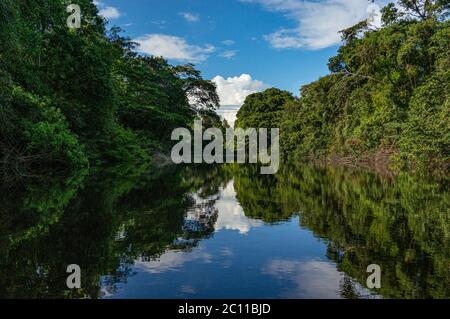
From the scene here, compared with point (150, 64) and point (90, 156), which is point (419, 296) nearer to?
point (90, 156)

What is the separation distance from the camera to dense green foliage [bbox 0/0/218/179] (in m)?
15.6

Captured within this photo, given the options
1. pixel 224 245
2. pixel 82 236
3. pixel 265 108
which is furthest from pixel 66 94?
pixel 265 108

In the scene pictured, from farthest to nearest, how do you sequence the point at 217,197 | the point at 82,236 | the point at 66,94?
the point at 66,94 → the point at 217,197 → the point at 82,236

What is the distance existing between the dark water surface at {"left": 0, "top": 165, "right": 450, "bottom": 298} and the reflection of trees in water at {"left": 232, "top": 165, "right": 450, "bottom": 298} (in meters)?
0.02

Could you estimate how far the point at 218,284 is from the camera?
4996mm

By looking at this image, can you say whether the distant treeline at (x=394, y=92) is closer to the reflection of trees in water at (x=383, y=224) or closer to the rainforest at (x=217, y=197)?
the rainforest at (x=217, y=197)

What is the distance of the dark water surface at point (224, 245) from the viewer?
4.84m

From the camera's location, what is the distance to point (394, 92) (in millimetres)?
30531

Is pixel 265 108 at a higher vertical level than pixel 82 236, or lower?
higher

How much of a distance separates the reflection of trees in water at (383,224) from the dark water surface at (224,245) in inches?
0.9

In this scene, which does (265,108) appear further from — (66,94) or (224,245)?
(224,245)

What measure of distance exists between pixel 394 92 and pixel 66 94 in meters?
21.6
